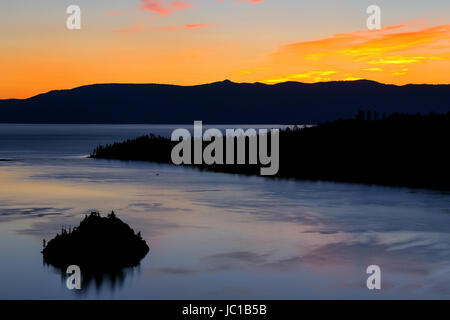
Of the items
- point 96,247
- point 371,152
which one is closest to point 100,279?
point 96,247

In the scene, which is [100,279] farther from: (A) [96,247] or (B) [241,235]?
(B) [241,235]

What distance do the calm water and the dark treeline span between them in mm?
5026

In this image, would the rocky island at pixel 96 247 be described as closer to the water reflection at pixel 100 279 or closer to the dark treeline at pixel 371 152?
the water reflection at pixel 100 279

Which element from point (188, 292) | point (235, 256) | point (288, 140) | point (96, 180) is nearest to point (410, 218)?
point (235, 256)

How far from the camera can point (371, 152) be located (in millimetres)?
52562

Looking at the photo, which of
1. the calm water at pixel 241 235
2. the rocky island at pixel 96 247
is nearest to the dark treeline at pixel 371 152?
the calm water at pixel 241 235

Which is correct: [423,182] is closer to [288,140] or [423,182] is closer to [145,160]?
[288,140]

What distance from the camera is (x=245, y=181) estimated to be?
45.6 metres

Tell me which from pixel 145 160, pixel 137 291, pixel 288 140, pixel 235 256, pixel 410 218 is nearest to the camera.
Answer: pixel 137 291

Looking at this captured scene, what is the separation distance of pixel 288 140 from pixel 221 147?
260 inches

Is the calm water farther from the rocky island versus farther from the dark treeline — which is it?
the dark treeline

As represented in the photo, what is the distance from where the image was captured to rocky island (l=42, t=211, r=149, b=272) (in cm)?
1761

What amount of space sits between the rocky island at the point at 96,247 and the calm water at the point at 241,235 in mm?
465

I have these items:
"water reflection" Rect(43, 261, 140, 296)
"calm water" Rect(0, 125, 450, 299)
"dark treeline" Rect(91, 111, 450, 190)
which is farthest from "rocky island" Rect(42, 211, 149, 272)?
"dark treeline" Rect(91, 111, 450, 190)
